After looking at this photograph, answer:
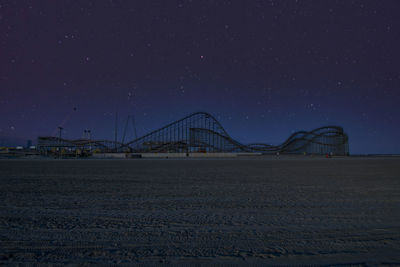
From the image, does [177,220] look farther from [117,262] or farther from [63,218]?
[63,218]

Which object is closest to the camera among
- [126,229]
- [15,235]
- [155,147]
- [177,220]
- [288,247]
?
[288,247]

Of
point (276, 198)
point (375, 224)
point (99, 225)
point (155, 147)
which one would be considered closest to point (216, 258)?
point (99, 225)

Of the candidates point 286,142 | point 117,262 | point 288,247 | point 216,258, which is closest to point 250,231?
point 288,247

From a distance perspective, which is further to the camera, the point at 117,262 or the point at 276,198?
the point at 276,198

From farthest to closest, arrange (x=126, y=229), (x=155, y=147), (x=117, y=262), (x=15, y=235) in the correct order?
(x=155, y=147) < (x=126, y=229) < (x=15, y=235) < (x=117, y=262)

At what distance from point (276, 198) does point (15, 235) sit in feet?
11.7

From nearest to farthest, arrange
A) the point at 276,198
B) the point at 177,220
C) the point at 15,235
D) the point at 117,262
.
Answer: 1. the point at 117,262
2. the point at 15,235
3. the point at 177,220
4. the point at 276,198

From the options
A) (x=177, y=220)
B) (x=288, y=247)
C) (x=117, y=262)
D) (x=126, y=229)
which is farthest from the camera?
(x=177, y=220)

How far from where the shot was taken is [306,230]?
2346 millimetres

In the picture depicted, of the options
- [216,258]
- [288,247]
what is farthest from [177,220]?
[288,247]

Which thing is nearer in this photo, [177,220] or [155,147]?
[177,220]

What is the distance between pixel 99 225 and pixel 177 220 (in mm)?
869

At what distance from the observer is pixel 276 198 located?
397 centimetres

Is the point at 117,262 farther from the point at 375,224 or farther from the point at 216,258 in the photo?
the point at 375,224
